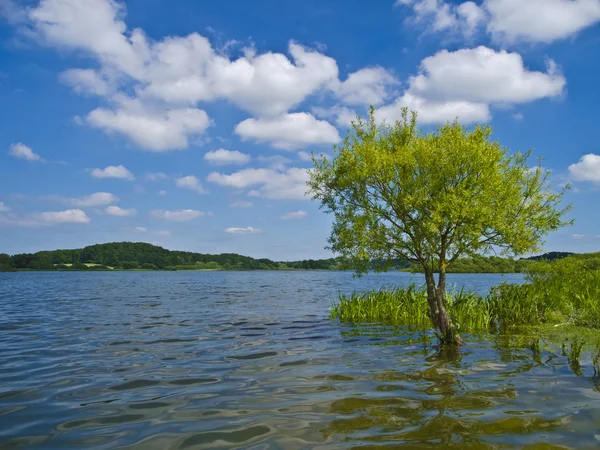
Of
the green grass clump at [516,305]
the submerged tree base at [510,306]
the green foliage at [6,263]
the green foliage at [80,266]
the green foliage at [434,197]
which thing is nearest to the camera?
the green foliage at [434,197]

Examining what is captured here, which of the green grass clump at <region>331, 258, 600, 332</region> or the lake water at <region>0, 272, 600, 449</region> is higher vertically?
the green grass clump at <region>331, 258, 600, 332</region>

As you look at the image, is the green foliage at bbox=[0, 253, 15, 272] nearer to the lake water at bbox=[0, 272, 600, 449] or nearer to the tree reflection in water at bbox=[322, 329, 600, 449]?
the lake water at bbox=[0, 272, 600, 449]

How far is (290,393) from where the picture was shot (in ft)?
36.0

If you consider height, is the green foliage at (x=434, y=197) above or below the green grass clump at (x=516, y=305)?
above

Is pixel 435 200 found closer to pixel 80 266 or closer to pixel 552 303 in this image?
pixel 552 303

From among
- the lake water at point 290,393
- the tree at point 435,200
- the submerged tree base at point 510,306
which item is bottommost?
the lake water at point 290,393

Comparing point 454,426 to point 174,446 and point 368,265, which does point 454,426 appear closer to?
point 174,446

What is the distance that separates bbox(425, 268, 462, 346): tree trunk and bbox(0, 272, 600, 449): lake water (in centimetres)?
69

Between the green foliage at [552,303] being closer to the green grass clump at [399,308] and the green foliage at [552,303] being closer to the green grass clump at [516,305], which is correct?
the green grass clump at [516,305]

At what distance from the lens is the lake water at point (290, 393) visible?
798 cm

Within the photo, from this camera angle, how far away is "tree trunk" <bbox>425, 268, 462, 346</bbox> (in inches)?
593

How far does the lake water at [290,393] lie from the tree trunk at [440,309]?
0.69 m

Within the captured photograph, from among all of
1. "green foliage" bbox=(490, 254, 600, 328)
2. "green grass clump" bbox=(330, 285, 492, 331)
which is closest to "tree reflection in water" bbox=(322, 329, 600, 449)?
"green foliage" bbox=(490, 254, 600, 328)

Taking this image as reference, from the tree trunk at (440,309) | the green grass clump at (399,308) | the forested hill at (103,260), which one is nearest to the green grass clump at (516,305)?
the green grass clump at (399,308)
